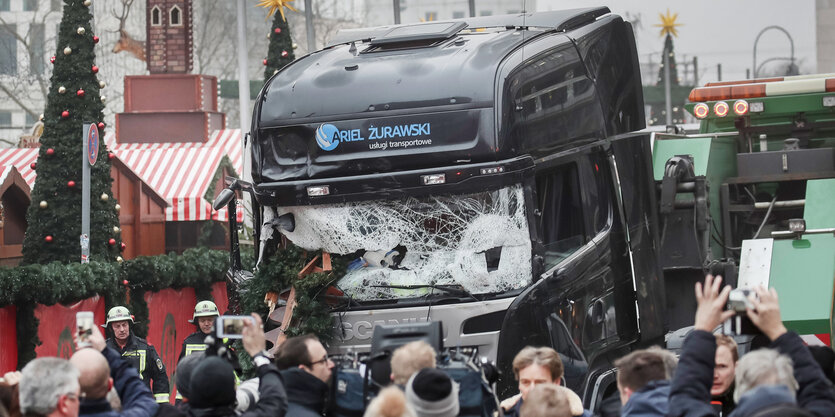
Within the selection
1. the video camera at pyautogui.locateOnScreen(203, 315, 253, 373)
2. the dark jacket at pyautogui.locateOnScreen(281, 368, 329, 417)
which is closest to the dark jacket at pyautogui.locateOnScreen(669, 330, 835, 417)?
the dark jacket at pyautogui.locateOnScreen(281, 368, 329, 417)

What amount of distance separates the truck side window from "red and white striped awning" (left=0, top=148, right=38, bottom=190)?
60.9ft

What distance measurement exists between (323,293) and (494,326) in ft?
4.32

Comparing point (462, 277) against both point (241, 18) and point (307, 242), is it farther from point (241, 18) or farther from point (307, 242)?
point (241, 18)

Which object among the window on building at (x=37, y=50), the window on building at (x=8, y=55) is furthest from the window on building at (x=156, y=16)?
the window on building at (x=8, y=55)

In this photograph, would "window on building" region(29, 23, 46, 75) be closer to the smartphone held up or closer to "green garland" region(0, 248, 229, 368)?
"green garland" region(0, 248, 229, 368)

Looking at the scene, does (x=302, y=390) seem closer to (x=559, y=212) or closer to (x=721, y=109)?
(x=559, y=212)

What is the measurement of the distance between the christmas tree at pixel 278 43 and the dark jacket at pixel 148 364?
13.5 metres

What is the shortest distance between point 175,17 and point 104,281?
22.7 meters

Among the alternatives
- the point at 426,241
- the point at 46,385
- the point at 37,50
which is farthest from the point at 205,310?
the point at 37,50

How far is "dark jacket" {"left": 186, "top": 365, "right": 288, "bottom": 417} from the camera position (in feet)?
18.1

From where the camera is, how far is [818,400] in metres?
5.09

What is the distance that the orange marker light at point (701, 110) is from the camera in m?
11.6

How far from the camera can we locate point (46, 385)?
5.21m

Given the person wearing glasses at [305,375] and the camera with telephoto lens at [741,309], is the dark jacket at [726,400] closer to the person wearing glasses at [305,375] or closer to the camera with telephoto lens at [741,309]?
the camera with telephoto lens at [741,309]
